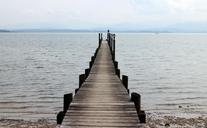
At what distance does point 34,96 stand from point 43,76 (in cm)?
1447

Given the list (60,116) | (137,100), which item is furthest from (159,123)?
(60,116)

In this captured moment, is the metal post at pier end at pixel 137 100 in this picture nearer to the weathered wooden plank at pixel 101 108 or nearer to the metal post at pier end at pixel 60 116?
the weathered wooden plank at pixel 101 108

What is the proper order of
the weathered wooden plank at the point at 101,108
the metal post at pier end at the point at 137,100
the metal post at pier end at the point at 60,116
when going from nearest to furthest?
the weathered wooden plank at the point at 101,108 < the metal post at pier end at the point at 60,116 < the metal post at pier end at the point at 137,100

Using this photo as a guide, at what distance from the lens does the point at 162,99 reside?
98.1 feet

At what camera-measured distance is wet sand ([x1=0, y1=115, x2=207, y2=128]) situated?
20.7 metres

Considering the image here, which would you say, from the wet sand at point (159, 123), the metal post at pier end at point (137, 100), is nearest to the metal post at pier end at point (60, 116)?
the metal post at pier end at point (137, 100)

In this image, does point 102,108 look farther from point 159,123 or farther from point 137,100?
point 159,123

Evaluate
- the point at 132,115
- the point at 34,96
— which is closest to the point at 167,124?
the point at 132,115

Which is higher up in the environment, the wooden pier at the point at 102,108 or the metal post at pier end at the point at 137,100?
the metal post at pier end at the point at 137,100

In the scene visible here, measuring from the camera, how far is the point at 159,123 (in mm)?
21562

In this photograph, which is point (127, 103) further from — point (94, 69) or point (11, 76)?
point (11, 76)

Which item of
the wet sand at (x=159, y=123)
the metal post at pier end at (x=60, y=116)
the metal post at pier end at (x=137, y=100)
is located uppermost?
the metal post at pier end at (x=137, y=100)

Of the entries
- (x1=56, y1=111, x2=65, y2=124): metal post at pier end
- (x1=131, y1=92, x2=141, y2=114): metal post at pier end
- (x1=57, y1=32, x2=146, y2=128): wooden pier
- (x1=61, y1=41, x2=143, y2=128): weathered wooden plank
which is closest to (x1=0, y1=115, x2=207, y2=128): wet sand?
(x1=61, y1=41, x2=143, y2=128): weathered wooden plank

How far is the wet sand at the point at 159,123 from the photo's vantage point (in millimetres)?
20688
